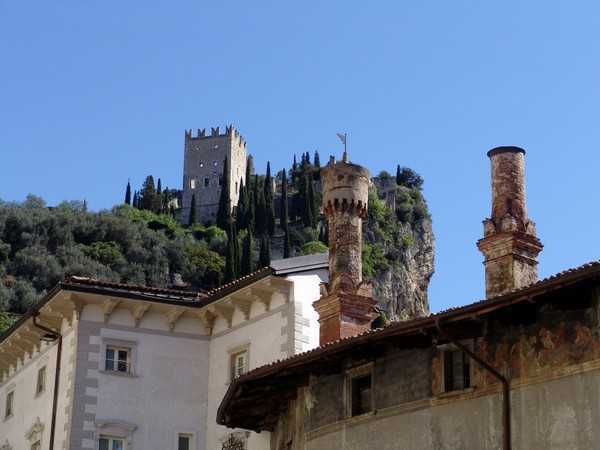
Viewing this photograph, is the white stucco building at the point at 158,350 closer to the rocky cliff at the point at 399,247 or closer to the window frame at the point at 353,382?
the window frame at the point at 353,382

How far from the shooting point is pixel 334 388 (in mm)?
25203

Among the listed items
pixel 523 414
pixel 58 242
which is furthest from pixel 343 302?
pixel 58 242

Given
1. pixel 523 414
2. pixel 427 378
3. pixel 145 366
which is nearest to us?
pixel 523 414

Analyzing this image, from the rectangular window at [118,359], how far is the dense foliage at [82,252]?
62.6m

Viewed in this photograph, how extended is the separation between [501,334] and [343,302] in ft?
31.2

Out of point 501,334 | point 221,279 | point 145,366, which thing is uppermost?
point 221,279

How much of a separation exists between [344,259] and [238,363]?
3.84m

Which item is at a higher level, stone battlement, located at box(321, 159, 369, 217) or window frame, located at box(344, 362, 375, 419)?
stone battlement, located at box(321, 159, 369, 217)

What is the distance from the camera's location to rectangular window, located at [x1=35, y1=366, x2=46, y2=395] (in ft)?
116

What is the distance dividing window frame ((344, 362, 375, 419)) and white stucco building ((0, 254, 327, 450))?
251 inches

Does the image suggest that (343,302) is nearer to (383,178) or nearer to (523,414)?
(523,414)

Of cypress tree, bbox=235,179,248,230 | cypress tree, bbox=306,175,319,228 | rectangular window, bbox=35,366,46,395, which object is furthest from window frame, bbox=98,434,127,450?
cypress tree, bbox=306,175,319,228

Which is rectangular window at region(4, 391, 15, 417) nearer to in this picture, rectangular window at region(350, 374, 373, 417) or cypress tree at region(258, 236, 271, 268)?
rectangular window at region(350, 374, 373, 417)

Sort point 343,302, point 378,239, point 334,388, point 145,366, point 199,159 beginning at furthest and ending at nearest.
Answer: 1. point 199,159
2. point 378,239
3. point 145,366
4. point 343,302
5. point 334,388
